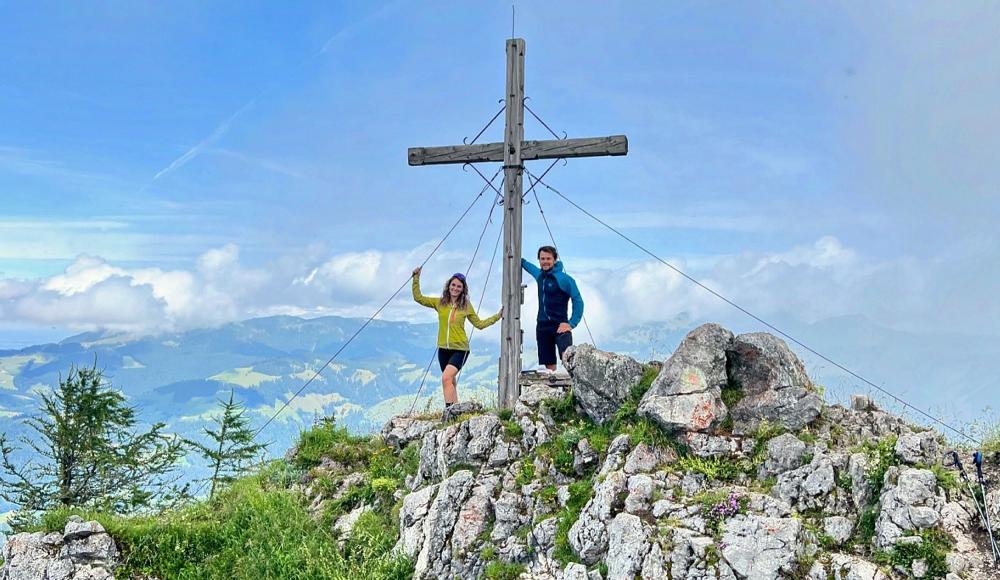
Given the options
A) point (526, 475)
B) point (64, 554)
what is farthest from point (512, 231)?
point (64, 554)

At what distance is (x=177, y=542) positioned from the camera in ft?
45.7

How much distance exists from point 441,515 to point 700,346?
5.64 m

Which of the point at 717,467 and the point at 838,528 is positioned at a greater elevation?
the point at 717,467

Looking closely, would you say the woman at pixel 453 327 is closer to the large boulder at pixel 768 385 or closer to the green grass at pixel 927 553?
the large boulder at pixel 768 385

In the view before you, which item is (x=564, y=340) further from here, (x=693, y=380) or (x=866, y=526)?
(x=866, y=526)

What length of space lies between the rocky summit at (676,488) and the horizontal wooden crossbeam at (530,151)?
4676mm

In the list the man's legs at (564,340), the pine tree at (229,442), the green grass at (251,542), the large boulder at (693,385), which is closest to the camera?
the large boulder at (693,385)

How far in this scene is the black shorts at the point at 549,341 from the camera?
15898 mm

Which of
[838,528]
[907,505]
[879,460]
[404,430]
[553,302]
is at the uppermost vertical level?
[553,302]

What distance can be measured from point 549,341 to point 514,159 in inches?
171

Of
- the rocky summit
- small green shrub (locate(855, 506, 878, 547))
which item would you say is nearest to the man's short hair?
the rocky summit

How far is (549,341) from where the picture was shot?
53.2 ft

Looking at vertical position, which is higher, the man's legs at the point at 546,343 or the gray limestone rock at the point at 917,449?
the man's legs at the point at 546,343

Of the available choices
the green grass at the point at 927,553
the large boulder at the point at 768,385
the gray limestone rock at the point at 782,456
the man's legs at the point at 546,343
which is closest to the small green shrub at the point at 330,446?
the man's legs at the point at 546,343
